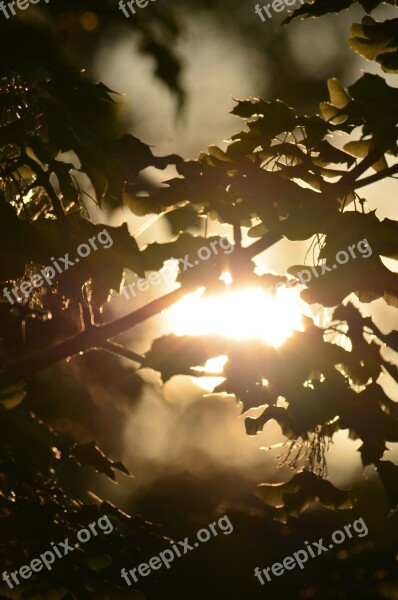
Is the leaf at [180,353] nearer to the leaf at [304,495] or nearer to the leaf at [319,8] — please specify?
the leaf at [304,495]

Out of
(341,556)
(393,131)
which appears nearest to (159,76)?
(393,131)

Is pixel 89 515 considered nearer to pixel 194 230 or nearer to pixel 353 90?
pixel 194 230

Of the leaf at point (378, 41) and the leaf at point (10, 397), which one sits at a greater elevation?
the leaf at point (378, 41)

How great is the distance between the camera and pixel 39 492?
3.01 m

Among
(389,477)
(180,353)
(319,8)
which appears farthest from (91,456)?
(319,8)

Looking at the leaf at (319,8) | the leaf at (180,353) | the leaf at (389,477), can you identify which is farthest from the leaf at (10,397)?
the leaf at (319,8)

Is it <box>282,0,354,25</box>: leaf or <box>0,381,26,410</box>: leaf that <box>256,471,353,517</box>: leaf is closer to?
<box>0,381,26,410</box>: leaf

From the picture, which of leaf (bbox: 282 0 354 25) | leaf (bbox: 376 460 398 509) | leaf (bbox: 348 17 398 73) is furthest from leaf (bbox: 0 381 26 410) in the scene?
leaf (bbox: 348 17 398 73)

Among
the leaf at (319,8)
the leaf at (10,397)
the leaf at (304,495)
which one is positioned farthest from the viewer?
the leaf at (304,495)

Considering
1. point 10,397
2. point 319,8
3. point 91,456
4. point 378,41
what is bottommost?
point 91,456

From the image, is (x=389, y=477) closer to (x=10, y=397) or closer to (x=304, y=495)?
(x=304, y=495)

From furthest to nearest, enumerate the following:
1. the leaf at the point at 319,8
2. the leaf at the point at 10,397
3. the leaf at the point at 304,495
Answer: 1. the leaf at the point at 304,495
2. the leaf at the point at 319,8
3. the leaf at the point at 10,397

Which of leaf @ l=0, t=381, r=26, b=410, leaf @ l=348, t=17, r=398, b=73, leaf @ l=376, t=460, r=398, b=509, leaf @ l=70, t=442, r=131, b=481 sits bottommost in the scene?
leaf @ l=376, t=460, r=398, b=509

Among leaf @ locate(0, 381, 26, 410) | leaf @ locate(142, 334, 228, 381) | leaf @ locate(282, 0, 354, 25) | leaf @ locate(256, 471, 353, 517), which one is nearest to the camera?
leaf @ locate(0, 381, 26, 410)
